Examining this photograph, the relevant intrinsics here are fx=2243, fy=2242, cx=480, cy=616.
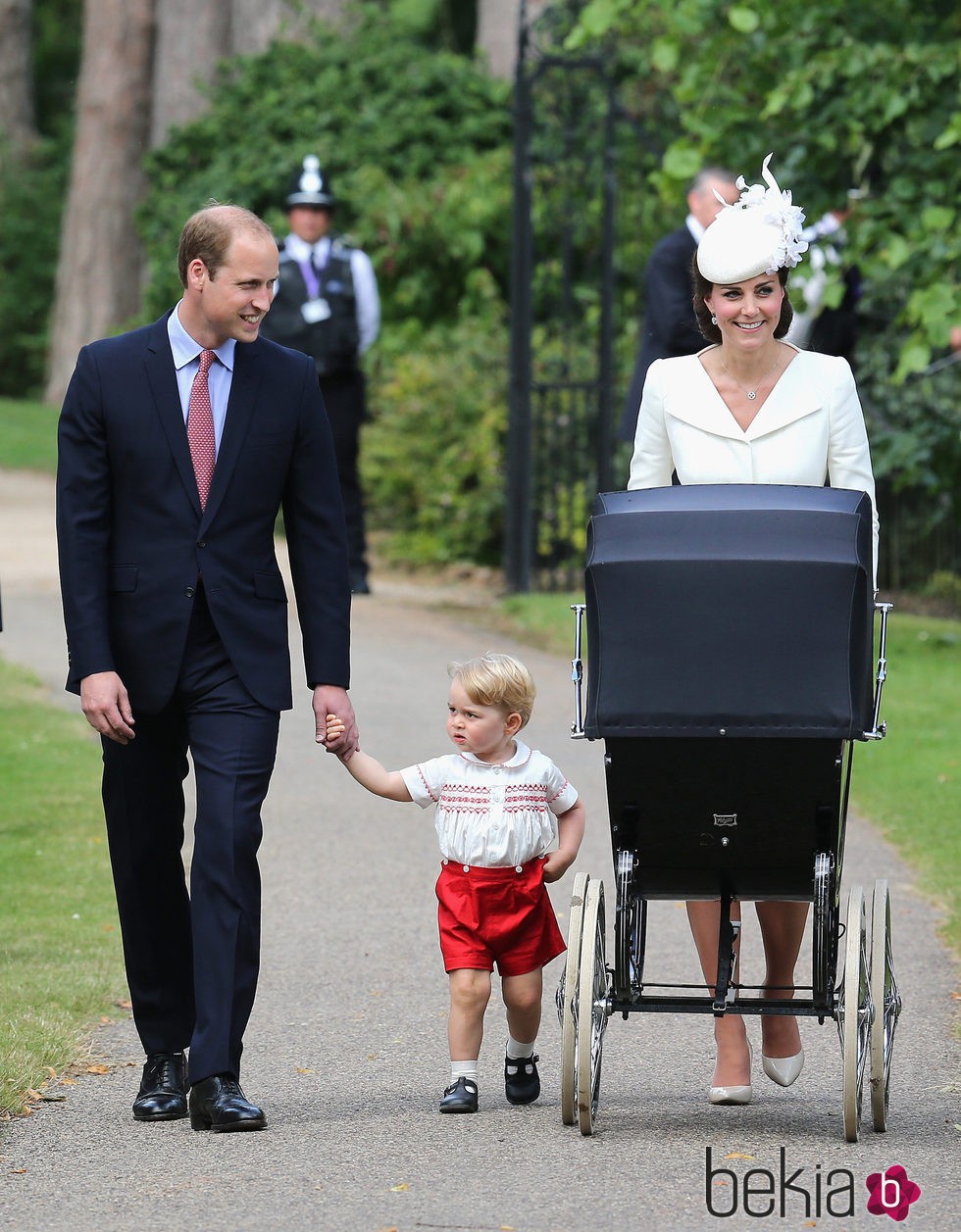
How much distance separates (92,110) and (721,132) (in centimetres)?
→ 1616

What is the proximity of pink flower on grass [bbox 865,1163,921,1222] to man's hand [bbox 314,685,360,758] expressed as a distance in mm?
1432

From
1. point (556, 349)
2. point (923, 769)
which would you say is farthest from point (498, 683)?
point (556, 349)

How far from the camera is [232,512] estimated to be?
4.84m

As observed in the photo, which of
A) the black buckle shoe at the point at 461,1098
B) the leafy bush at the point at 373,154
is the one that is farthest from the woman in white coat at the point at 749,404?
the leafy bush at the point at 373,154

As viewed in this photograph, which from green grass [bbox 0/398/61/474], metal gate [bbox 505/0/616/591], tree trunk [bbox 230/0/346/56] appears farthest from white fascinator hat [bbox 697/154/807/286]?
tree trunk [bbox 230/0/346/56]

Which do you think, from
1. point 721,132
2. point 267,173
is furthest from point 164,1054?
point 267,173

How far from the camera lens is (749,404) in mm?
4805

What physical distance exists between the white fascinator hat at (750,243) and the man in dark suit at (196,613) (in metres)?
0.94

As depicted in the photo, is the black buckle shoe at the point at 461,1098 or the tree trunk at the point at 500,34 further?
the tree trunk at the point at 500,34

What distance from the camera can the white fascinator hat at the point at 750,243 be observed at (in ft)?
15.4

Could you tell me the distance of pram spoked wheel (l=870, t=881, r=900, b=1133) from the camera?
4.53m

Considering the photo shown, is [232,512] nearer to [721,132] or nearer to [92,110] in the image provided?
[721,132]

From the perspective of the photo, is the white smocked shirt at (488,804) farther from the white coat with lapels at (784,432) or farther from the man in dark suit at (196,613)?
the white coat with lapels at (784,432)

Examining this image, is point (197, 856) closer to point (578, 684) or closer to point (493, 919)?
point (493, 919)
